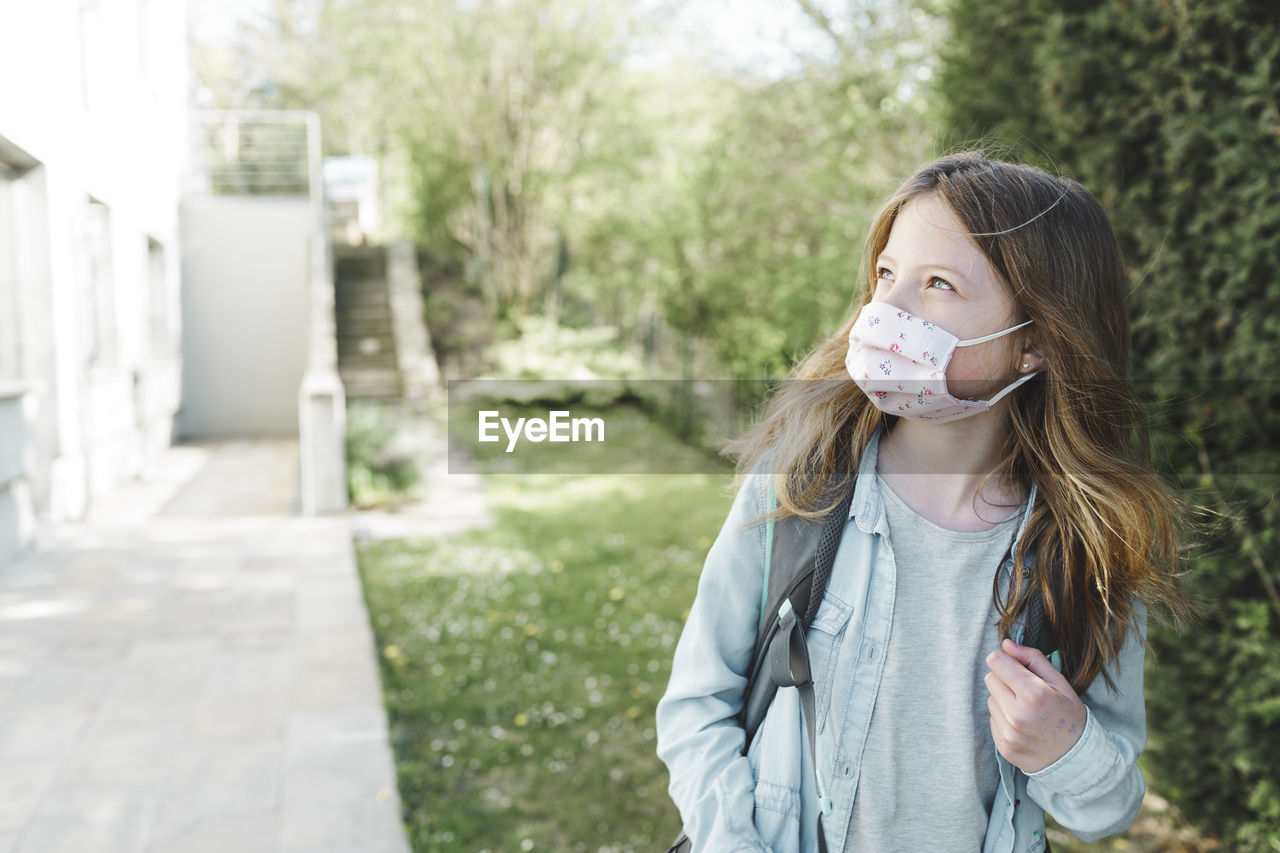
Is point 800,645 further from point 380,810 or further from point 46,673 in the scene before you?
point 46,673

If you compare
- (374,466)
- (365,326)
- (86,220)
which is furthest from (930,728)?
(365,326)

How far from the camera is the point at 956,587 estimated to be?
60.4 inches

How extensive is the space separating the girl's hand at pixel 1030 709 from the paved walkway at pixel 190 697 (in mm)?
2579

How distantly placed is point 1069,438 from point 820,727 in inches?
25.0

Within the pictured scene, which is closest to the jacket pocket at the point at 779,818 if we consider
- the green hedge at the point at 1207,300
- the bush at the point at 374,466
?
the green hedge at the point at 1207,300

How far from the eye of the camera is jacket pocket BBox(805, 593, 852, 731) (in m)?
1.51

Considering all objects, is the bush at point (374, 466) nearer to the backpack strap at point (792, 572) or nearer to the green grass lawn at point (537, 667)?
the green grass lawn at point (537, 667)

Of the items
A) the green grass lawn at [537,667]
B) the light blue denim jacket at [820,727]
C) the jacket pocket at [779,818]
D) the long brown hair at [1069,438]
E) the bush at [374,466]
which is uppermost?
the long brown hair at [1069,438]

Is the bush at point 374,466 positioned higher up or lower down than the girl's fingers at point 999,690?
lower down

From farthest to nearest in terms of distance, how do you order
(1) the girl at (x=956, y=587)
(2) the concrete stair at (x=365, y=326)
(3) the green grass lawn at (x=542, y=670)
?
(2) the concrete stair at (x=365, y=326) < (3) the green grass lawn at (x=542, y=670) < (1) the girl at (x=956, y=587)

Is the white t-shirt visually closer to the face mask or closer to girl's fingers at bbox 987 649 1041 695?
girl's fingers at bbox 987 649 1041 695

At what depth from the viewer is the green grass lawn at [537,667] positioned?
376cm

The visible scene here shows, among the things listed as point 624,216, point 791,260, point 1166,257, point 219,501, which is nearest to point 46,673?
point 219,501

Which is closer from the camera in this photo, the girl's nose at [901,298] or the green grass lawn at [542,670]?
the girl's nose at [901,298]
